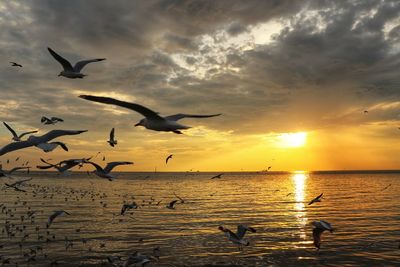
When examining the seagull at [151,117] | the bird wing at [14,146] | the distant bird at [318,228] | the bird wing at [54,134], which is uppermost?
the seagull at [151,117]

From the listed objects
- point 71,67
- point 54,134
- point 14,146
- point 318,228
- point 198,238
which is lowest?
point 198,238

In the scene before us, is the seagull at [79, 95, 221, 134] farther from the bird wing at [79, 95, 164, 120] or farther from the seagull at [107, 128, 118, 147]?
the seagull at [107, 128, 118, 147]

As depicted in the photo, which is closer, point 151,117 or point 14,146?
point 151,117

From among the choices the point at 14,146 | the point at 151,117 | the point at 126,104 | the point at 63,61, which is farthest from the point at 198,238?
the point at 126,104

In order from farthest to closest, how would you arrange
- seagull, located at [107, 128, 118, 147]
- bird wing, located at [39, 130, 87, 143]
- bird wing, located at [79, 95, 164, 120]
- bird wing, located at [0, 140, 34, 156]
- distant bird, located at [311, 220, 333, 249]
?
1. seagull, located at [107, 128, 118, 147]
2. distant bird, located at [311, 220, 333, 249]
3. bird wing, located at [0, 140, 34, 156]
4. bird wing, located at [39, 130, 87, 143]
5. bird wing, located at [79, 95, 164, 120]

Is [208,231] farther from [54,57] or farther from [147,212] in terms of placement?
[54,57]

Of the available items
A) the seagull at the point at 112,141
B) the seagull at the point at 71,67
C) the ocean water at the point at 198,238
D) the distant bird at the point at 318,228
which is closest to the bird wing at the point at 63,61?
the seagull at the point at 71,67

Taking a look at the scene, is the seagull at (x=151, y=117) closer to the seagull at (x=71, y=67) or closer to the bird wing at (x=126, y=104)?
the bird wing at (x=126, y=104)

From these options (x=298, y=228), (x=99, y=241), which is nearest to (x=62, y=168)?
(x=99, y=241)

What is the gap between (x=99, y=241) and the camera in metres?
27.0

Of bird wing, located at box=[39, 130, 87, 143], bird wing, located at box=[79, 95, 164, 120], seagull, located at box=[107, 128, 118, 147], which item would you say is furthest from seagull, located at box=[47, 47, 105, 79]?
bird wing, located at box=[79, 95, 164, 120]

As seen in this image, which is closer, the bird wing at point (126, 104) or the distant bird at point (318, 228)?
the bird wing at point (126, 104)

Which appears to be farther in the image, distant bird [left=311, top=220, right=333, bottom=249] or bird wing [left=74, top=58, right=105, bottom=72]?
bird wing [left=74, top=58, right=105, bottom=72]

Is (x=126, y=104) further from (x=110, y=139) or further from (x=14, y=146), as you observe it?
(x=110, y=139)
